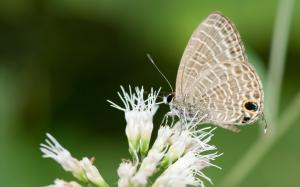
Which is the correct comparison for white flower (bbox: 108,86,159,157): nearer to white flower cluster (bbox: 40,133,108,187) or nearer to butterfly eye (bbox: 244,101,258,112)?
white flower cluster (bbox: 40,133,108,187)

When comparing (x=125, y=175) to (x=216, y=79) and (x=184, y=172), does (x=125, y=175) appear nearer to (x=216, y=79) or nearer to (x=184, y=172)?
(x=184, y=172)

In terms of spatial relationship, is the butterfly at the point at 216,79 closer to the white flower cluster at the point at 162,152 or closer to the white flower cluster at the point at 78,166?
the white flower cluster at the point at 162,152

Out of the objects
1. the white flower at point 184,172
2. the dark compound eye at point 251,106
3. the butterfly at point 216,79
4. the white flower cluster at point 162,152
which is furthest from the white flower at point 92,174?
the dark compound eye at point 251,106

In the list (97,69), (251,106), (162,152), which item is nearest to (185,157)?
(162,152)

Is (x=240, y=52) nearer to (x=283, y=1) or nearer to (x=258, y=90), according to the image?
(x=258, y=90)

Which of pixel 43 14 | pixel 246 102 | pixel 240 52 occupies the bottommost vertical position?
pixel 246 102

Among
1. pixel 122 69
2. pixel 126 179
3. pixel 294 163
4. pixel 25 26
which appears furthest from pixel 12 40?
pixel 126 179

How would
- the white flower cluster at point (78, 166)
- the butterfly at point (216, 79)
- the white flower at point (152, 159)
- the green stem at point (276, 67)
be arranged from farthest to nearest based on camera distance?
1. the green stem at point (276, 67)
2. the butterfly at point (216, 79)
3. the white flower cluster at point (78, 166)
4. the white flower at point (152, 159)

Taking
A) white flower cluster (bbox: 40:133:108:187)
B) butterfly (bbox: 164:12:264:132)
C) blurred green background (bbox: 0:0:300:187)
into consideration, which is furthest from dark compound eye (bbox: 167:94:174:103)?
blurred green background (bbox: 0:0:300:187)
